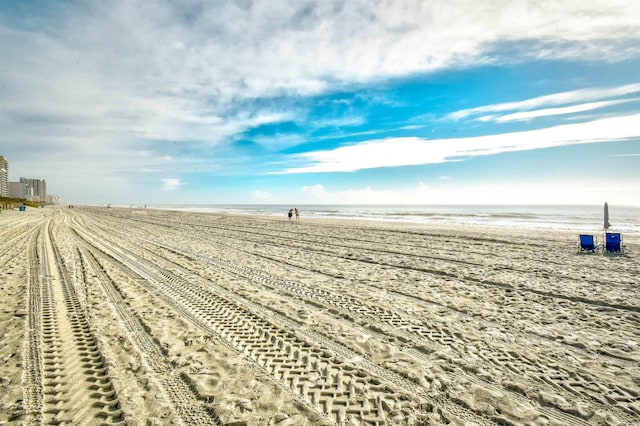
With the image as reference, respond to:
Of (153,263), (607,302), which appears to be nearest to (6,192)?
(153,263)

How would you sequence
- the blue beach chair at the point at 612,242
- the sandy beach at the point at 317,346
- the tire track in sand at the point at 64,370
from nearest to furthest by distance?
the tire track in sand at the point at 64,370, the sandy beach at the point at 317,346, the blue beach chair at the point at 612,242

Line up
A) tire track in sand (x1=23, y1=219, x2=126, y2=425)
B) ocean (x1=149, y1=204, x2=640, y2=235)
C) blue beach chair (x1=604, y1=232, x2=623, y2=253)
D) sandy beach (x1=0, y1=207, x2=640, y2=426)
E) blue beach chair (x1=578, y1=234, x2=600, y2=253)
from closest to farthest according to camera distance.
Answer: tire track in sand (x1=23, y1=219, x2=126, y2=425) → sandy beach (x1=0, y1=207, x2=640, y2=426) → blue beach chair (x1=604, y1=232, x2=623, y2=253) → blue beach chair (x1=578, y1=234, x2=600, y2=253) → ocean (x1=149, y1=204, x2=640, y2=235)

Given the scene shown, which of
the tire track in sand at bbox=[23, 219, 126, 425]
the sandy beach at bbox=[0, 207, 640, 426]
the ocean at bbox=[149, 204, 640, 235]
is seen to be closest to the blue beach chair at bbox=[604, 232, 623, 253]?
the sandy beach at bbox=[0, 207, 640, 426]

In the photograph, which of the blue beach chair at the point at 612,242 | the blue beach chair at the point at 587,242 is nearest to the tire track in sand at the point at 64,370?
the blue beach chair at the point at 587,242

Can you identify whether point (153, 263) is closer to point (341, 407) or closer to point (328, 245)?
point (328, 245)

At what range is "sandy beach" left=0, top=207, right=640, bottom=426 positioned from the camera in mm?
3096

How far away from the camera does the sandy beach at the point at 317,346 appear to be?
10.2ft

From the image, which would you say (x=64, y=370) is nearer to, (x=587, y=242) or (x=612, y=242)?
(x=587, y=242)

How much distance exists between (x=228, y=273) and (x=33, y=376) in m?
5.14

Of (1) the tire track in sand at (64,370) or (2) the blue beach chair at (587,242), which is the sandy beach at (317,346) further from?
(2) the blue beach chair at (587,242)

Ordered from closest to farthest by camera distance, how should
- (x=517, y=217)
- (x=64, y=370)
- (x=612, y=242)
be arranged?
(x=64, y=370), (x=612, y=242), (x=517, y=217)

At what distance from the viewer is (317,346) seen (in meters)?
4.40

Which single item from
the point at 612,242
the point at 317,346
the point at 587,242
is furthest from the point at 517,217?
the point at 317,346

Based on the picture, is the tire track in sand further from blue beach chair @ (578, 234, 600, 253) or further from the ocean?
the ocean
